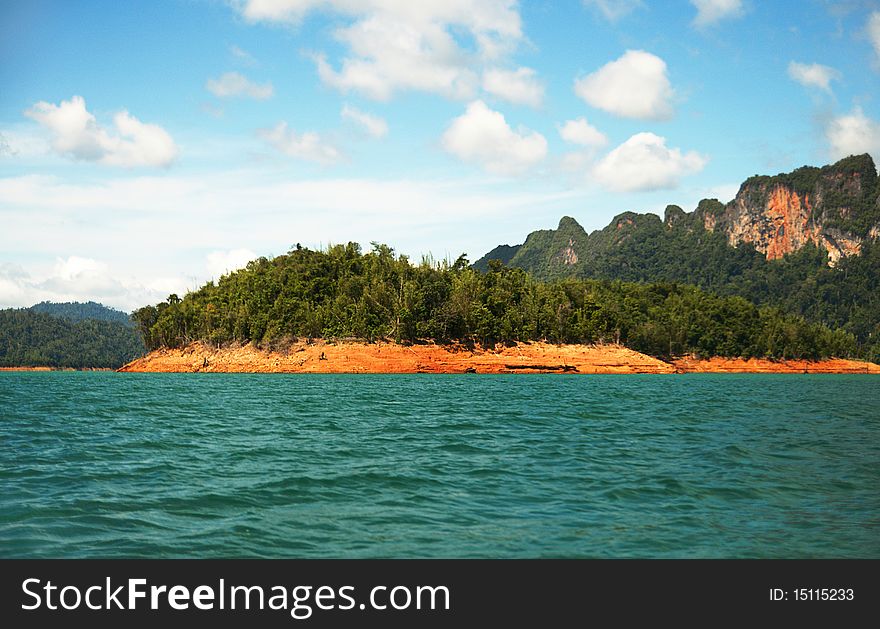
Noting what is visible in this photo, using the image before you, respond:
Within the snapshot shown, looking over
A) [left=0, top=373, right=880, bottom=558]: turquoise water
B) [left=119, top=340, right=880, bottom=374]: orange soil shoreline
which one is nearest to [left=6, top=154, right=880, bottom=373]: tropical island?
[left=119, top=340, right=880, bottom=374]: orange soil shoreline

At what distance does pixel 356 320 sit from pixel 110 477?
310 ft

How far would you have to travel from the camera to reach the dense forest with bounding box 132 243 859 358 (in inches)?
4306

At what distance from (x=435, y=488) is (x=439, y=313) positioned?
308ft

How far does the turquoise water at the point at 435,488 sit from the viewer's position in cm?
1112

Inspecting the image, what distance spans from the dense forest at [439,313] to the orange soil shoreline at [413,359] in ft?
7.71

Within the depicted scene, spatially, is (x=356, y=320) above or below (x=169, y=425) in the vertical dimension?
above

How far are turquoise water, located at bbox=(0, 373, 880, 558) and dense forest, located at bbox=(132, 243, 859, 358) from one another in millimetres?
79449

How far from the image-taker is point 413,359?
103812 millimetres

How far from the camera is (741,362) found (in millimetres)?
142375

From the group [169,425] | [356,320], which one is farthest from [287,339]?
[169,425]

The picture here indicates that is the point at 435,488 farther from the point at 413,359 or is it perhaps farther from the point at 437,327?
the point at 437,327

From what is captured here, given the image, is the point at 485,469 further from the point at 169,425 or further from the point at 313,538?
the point at 169,425

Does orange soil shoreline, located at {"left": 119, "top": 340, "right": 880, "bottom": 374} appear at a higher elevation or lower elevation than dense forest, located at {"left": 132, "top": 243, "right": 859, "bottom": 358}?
lower

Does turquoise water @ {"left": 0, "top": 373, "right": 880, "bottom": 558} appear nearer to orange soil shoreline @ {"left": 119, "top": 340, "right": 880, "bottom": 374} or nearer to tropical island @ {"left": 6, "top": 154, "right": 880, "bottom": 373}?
orange soil shoreline @ {"left": 119, "top": 340, "right": 880, "bottom": 374}
